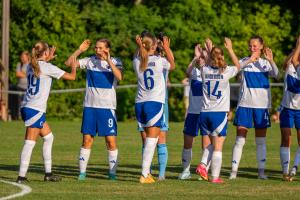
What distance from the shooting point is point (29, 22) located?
1358 inches

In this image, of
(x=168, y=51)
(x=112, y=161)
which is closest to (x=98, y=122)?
(x=112, y=161)

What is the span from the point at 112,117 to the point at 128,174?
4.30 feet

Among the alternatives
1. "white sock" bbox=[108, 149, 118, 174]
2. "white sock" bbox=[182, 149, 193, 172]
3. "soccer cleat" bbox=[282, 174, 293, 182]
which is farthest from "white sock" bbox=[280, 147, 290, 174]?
"white sock" bbox=[108, 149, 118, 174]

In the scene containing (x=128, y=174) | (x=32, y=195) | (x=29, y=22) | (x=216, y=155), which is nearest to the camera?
(x=32, y=195)

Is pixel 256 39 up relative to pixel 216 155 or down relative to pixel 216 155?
up

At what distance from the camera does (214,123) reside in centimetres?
1681

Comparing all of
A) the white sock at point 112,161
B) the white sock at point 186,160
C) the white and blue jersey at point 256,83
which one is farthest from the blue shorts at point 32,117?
the white and blue jersey at point 256,83

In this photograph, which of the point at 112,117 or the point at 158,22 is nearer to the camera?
the point at 112,117

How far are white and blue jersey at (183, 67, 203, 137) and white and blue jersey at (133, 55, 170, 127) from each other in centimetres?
99

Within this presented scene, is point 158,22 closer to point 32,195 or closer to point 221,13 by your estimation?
point 221,13

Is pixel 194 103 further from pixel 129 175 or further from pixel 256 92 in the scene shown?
pixel 129 175

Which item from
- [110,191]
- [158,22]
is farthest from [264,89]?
[158,22]

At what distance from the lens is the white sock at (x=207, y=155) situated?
17.2 metres

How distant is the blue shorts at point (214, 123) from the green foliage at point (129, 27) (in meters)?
16.6
